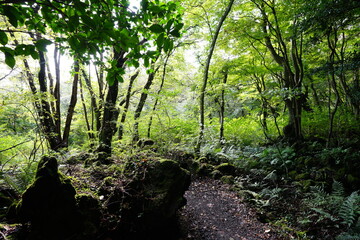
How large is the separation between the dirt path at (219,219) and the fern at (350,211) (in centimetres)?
132

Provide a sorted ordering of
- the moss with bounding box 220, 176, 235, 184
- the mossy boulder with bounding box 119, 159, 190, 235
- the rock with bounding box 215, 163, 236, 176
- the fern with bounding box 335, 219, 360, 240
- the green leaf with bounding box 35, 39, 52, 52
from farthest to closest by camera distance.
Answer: the rock with bounding box 215, 163, 236, 176, the moss with bounding box 220, 176, 235, 184, the mossy boulder with bounding box 119, 159, 190, 235, the fern with bounding box 335, 219, 360, 240, the green leaf with bounding box 35, 39, 52, 52

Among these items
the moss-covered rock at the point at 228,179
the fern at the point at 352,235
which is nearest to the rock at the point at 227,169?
the moss-covered rock at the point at 228,179

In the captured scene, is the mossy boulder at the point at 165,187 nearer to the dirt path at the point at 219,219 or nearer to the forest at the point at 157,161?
the forest at the point at 157,161

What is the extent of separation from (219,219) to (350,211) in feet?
8.37

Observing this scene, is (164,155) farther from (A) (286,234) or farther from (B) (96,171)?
(A) (286,234)

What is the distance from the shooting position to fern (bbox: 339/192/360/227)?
10.8 ft

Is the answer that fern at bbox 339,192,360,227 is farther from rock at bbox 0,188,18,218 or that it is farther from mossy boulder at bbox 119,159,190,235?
rock at bbox 0,188,18,218

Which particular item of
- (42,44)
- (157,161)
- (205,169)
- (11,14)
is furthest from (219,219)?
(11,14)

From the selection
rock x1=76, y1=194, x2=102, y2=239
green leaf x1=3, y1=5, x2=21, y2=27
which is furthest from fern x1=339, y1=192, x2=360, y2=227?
green leaf x1=3, y1=5, x2=21, y2=27

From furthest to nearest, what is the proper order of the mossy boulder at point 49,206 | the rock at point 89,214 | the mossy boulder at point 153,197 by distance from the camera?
the mossy boulder at point 153,197
the rock at point 89,214
the mossy boulder at point 49,206

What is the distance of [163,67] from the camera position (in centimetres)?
1090

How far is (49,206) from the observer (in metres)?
2.35

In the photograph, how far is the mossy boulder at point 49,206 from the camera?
2273 millimetres

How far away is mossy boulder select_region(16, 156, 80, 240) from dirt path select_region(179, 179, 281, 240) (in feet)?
7.04
